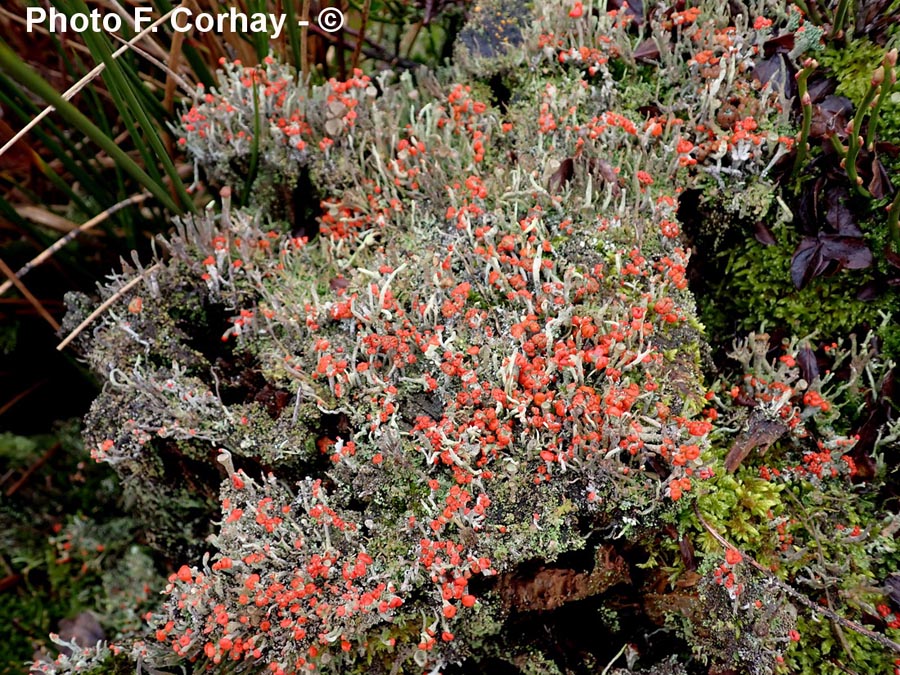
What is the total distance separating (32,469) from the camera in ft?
11.4

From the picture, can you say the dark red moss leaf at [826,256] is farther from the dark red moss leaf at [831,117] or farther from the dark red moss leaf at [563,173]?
the dark red moss leaf at [563,173]

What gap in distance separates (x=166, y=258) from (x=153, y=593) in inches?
61.7

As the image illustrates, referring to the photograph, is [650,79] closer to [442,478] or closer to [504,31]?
[504,31]

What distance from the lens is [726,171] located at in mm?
2395

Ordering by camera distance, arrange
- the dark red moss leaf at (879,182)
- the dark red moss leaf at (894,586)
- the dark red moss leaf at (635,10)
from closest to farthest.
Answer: the dark red moss leaf at (894,586)
the dark red moss leaf at (879,182)
the dark red moss leaf at (635,10)

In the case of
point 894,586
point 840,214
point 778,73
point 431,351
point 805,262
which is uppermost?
point 778,73

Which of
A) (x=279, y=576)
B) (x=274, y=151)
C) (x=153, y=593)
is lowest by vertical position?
(x=153, y=593)

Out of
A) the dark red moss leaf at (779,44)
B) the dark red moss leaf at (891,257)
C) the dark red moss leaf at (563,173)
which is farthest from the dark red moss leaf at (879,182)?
the dark red moss leaf at (563,173)

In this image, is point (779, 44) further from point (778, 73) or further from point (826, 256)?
point (826, 256)

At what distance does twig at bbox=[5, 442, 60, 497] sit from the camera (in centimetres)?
342

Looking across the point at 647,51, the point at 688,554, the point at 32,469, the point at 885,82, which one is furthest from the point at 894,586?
the point at 32,469

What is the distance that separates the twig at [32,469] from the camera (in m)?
3.42

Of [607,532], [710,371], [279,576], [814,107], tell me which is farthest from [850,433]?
[279,576]

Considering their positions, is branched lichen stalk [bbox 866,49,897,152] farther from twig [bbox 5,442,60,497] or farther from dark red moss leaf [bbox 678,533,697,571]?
twig [bbox 5,442,60,497]
